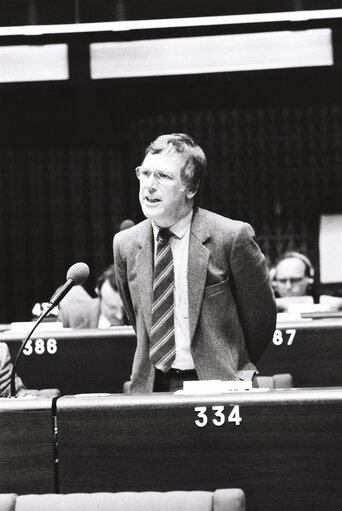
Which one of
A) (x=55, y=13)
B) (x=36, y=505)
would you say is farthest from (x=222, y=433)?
(x=55, y=13)

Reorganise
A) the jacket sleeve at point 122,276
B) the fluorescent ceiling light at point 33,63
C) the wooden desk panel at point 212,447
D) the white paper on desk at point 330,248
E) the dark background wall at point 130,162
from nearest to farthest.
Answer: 1. the wooden desk panel at point 212,447
2. the jacket sleeve at point 122,276
3. the fluorescent ceiling light at point 33,63
4. the dark background wall at point 130,162
5. the white paper on desk at point 330,248

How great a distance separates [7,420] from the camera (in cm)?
250

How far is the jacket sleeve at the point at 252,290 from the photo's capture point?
10.1 ft

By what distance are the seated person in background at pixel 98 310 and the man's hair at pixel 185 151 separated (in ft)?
11.1

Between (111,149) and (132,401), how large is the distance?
6.37 meters

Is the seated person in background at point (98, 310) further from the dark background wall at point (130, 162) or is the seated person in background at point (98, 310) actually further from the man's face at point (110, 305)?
the dark background wall at point (130, 162)

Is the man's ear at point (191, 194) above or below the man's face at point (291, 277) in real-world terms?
above

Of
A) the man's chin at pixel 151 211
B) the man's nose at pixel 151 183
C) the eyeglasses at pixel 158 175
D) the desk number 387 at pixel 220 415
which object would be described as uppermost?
the eyeglasses at pixel 158 175

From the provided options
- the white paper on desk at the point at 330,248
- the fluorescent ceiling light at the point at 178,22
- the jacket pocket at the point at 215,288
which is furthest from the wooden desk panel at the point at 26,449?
the white paper on desk at the point at 330,248

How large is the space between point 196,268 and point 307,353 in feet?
5.51

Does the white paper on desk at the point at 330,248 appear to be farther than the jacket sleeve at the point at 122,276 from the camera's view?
Yes

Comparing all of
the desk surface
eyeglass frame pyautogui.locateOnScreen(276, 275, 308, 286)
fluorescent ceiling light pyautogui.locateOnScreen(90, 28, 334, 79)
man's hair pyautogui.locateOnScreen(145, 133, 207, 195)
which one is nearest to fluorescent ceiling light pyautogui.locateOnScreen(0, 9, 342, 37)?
fluorescent ceiling light pyautogui.locateOnScreen(90, 28, 334, 79)

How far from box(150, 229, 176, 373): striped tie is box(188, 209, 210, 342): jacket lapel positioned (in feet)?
0.18

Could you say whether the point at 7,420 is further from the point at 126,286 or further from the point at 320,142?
the point at 320,142
